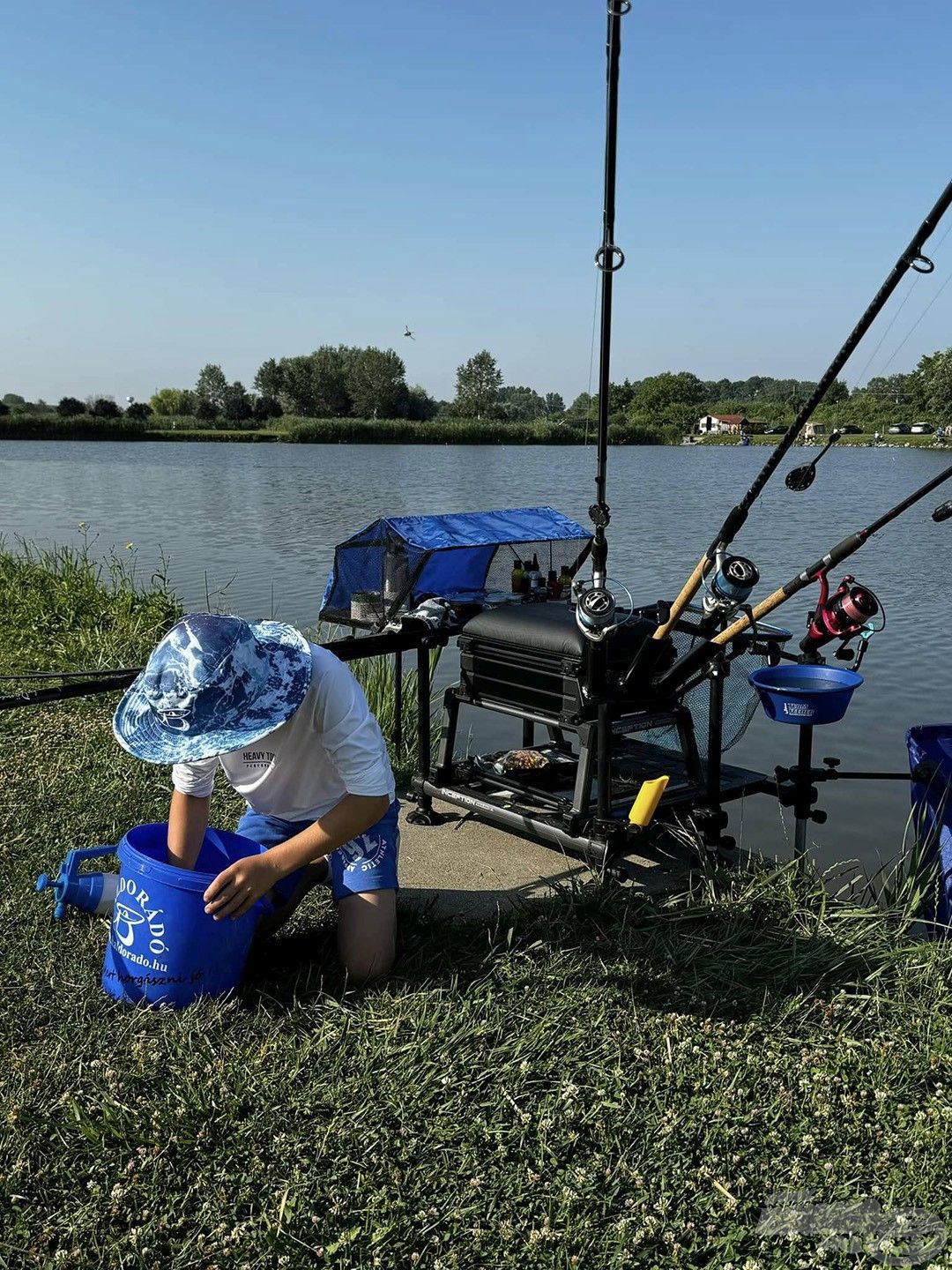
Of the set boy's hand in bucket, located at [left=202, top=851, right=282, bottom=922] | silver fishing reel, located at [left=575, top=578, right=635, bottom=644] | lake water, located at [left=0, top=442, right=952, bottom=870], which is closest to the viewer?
boy's hand in bucket, located at [left=202, top=851, right=282, bottom=922]

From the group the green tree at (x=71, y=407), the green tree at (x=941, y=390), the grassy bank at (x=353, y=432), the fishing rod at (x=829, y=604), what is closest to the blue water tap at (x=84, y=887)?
the fishing rod at (x=829, y=604)

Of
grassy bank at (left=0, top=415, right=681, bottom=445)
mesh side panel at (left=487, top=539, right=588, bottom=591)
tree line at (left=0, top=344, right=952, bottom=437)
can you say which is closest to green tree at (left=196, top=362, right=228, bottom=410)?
tree line at (left=0, top=344, right=952, bottom=437)

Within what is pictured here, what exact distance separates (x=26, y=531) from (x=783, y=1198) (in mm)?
15520

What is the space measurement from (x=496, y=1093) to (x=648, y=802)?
1.11 metres

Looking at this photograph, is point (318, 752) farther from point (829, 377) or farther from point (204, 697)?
point (829, 377)

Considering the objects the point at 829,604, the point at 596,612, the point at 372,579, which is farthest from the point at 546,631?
the point at 372,579

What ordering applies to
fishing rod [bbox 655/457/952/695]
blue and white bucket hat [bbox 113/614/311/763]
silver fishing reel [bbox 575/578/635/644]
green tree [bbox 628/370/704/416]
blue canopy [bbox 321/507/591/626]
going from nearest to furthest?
blue and white bucket hat [bbox 113/614/311/763] → silver fishing reel [bbox 575/578/635/644] → fishing rod [bbox 655/457/952/695] → blue canopy [bbox 321/507/591/626] → green tree [bbox 628/370/704/416]

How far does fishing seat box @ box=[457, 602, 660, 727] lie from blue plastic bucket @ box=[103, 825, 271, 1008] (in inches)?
50.0

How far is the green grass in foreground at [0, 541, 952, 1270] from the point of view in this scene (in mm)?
2076

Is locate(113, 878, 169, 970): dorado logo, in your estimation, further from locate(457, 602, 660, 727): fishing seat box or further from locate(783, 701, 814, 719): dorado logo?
locate(783, 701, 814, 719): dorado logo

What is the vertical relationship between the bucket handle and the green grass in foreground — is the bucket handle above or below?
above

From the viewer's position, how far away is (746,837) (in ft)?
17.7

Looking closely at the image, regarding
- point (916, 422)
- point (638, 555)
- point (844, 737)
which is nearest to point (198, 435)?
point (916, 422)

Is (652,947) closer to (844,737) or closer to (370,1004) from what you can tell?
(370,1004)
